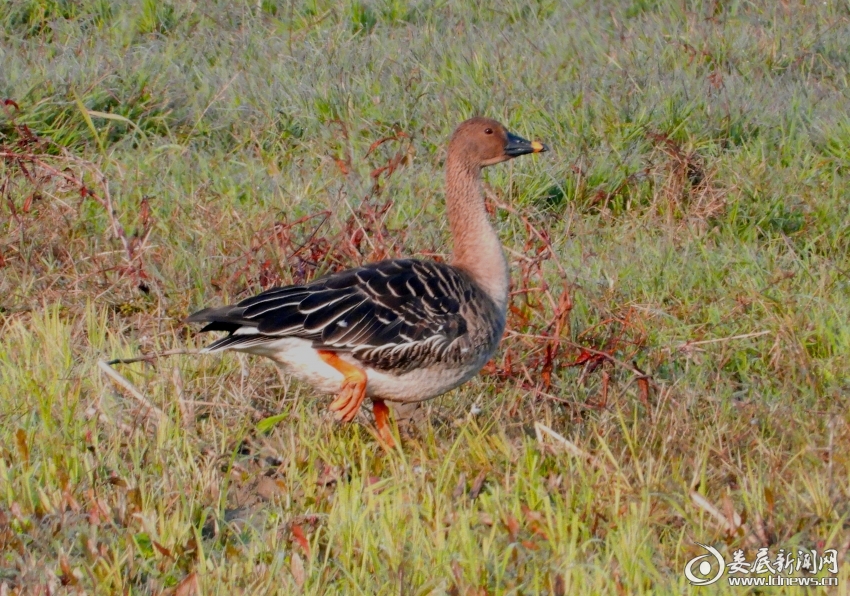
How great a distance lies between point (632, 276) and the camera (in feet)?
20.0

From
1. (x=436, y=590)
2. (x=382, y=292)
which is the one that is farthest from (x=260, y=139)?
(x=436, y=590)

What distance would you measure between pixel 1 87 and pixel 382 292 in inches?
145

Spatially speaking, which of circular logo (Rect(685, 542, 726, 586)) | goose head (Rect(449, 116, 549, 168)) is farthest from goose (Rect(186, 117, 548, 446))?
circular logo (Rect(685, 542, 726, 586))

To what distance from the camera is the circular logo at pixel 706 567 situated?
11.2 ft

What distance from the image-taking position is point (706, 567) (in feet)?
11.4

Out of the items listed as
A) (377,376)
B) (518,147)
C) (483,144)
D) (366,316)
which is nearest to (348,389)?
(377,376)

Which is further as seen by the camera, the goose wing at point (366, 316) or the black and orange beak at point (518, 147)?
the black and orange beak at point (518, 147)

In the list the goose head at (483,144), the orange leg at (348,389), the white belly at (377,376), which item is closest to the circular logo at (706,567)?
the white belly at (377,376)

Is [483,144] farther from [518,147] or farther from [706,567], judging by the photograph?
[706,567]

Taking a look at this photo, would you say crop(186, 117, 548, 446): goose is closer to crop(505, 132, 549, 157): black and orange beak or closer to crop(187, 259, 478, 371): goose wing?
crop(187, 259, 478, 371): goose wing

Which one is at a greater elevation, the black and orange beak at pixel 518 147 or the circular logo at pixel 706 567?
the black and orange beak at pixel 518 147

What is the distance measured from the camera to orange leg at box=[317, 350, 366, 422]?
450 centimetres

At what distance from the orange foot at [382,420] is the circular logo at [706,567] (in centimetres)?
141

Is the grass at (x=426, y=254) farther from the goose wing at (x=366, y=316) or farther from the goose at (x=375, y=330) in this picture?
the goose wing at (x=366, y=316)
